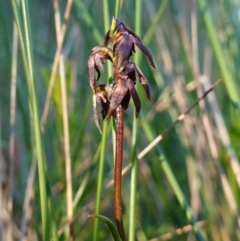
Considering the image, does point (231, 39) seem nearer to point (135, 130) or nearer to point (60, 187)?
point (60, 187)

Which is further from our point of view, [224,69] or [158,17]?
[158,17]

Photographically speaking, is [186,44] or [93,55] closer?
[93,55]

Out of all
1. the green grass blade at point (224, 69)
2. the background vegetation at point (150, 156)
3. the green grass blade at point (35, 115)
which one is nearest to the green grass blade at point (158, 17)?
the background vegetation at point (150, 156)

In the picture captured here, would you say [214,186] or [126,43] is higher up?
[126,43]

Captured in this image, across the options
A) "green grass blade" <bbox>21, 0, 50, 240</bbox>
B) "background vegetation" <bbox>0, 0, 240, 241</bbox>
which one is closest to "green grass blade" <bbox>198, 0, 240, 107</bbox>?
"background vegetation" <bbox>0, 0, 240, 241</bbox>

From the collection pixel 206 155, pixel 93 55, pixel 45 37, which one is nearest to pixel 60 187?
pixel 206 155

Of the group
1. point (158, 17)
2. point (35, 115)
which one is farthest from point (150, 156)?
point (35, 115)

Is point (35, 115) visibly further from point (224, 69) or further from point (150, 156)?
point (150, 156)

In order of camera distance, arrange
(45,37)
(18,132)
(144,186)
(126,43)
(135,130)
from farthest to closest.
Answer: (45,37) → (18,132) → (144,186) → (135,130) → (126,43)

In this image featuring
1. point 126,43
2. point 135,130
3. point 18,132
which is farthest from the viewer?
point 18,132

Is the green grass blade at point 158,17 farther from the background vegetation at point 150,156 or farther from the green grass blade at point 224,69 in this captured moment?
the green grass blade at point 224,69

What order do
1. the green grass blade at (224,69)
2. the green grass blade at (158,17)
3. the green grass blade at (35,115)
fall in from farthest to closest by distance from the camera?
the green grass blade at (158,17) → the green grass blade at (224,69) → the green grass blade at (35,115)
